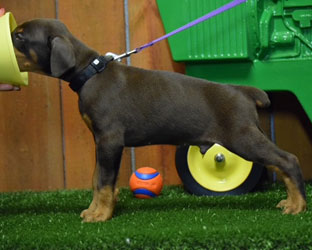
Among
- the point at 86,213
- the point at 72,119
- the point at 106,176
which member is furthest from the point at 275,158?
the point at 72,119

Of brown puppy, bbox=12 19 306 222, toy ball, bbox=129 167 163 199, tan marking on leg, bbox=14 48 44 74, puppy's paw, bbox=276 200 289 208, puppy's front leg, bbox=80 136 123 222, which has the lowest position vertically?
toy ball, bbox=129 167 163 199

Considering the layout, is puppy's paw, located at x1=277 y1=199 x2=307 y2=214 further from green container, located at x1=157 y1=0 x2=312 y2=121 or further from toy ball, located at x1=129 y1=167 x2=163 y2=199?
toy ball, located at x1=129 y1=167 x2=163 y2=199

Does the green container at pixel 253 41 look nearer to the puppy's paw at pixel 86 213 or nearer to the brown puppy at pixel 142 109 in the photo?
the brown puppy at pixel 142 109

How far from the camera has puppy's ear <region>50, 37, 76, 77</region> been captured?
267cm

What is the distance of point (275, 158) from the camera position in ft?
8.98

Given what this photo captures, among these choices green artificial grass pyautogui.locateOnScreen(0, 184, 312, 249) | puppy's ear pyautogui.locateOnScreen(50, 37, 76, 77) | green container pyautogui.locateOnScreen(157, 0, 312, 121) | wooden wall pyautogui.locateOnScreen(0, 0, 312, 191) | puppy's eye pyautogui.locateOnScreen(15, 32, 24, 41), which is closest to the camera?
green artificial grass pyautogui.locateOnScreen(0, 184, 312, 249)

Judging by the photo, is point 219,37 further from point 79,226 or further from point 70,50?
point 79,226

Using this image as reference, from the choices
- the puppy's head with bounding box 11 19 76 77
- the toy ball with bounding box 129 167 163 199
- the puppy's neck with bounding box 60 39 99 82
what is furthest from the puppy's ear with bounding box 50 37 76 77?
the toy ball with bounding box 129 167 163 199

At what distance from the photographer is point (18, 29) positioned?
279 centimetres

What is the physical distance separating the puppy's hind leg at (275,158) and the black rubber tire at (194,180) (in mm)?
773

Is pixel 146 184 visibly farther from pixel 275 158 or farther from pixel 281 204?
pixel 275 158

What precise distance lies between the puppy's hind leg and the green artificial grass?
0.28 ft

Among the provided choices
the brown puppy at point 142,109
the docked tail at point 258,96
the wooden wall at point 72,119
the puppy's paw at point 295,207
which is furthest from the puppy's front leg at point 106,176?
the wooden wall at point 72,119

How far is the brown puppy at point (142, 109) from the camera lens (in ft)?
9.02
